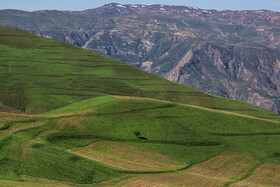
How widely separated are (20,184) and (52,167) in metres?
13.5

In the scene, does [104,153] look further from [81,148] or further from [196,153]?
[196,153]

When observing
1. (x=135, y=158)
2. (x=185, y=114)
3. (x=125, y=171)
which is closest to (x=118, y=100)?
(x=185, y=114)

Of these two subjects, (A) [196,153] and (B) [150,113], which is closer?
(A) [196,153]

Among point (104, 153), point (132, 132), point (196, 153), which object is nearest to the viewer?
point (104, 153)

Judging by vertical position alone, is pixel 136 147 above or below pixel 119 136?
below

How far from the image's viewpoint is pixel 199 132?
113 meters

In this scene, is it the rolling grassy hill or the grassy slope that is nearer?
the rolling grassy hill

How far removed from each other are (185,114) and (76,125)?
3992 centimetres

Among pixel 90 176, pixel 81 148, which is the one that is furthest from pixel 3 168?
pixel 81 148

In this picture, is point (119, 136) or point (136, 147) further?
point (119, 136)

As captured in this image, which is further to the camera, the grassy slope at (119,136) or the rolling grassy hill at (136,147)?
the grassy slope at (119,136)

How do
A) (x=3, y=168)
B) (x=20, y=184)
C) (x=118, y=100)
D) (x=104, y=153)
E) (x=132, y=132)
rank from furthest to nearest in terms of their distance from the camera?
(x=118, y=100) < (x=132, y=132) < (x=104, y=153) < (x=3, y=168) < (x=20, y=184)

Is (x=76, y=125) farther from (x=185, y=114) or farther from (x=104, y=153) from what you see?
(x=185, y=114)

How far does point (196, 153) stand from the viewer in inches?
3932
